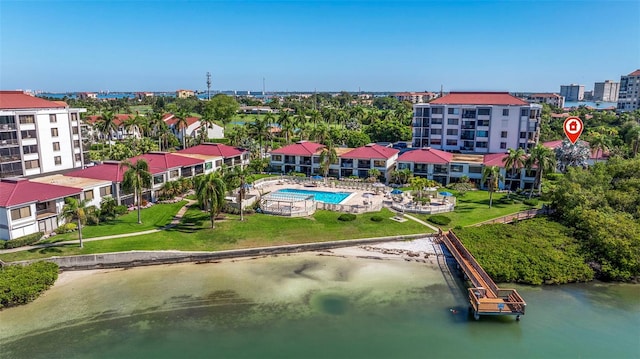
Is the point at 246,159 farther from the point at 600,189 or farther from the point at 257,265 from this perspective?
the point at 600,189

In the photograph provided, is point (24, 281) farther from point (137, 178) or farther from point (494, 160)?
point (494, 160)

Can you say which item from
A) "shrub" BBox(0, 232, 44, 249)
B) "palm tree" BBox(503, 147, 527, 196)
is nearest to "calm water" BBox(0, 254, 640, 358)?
"shrub" BBox(0, 232, 44, 249)

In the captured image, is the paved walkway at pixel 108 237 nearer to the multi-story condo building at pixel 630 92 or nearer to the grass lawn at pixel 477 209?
the grass lawn at pixel 477 209

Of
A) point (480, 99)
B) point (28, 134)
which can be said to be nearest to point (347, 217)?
point (480, 99)

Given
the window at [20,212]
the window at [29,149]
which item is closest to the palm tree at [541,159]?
the window at [20,212]

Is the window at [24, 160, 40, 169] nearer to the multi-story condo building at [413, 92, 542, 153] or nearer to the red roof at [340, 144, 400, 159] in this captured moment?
the red roof at [340, 144, 400, 159]

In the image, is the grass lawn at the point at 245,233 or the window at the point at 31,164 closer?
the grass lawn at the point at 245,233

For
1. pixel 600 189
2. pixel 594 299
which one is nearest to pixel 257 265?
pixel 594 299
